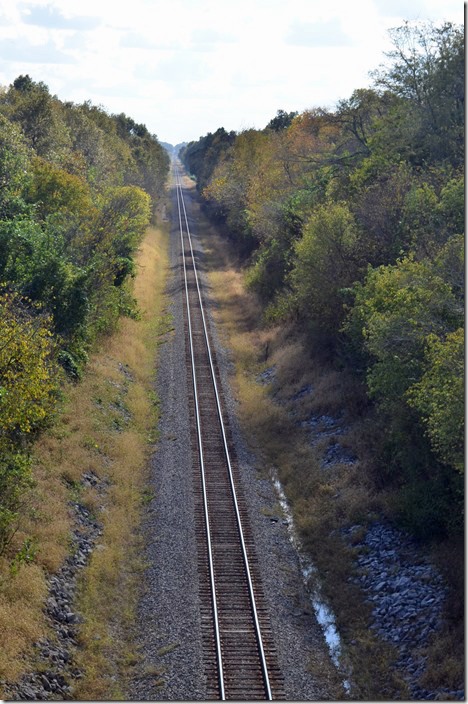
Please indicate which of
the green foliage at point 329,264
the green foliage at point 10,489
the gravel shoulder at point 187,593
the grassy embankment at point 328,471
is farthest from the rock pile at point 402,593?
the green foliage at point 329,264

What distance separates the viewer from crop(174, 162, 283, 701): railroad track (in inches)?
560

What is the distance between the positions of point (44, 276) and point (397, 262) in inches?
530

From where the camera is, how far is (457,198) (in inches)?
982

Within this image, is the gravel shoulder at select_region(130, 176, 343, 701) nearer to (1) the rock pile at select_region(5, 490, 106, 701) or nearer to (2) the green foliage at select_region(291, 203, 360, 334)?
(1) the rock pile at select_region(5, 490, 106, 701)

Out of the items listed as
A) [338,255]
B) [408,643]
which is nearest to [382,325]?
[408,643]

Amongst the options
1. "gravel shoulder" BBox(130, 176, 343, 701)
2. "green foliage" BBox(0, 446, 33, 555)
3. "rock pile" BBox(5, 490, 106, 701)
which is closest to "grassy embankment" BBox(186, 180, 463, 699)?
"gravel shoulder" BBox(130, 176, 343, 701)

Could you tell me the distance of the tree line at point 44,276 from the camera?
55.9 feet

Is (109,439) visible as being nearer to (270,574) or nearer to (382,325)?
(270,574)

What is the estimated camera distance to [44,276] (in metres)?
27.3

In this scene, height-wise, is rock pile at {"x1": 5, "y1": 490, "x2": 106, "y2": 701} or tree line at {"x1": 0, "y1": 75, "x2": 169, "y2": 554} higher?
tree line at {"x1": 0, "y1": 75, "x2": 169, "y2": 554}

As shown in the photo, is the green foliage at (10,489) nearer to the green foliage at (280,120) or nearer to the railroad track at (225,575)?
the railroad track at (225,575)

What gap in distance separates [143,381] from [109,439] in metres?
7.78

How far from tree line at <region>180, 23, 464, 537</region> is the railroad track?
470cm

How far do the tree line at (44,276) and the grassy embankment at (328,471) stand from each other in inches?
298
